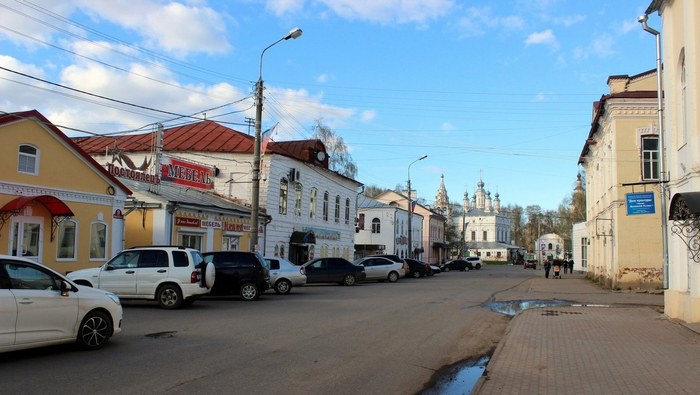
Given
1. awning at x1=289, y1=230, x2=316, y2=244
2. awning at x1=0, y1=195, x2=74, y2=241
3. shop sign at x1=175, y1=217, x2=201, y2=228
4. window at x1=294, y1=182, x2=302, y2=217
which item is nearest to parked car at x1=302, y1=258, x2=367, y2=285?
shop sign at x1=175, y1=217, x2=201, y2=228

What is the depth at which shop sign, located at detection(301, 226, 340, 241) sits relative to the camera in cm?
4004

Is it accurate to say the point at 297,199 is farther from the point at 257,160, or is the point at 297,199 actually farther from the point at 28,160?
the point at 28,160

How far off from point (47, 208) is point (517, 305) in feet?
52.9

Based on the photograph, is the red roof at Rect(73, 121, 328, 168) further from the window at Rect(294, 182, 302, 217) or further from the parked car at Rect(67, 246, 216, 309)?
the parked car at Rect(67, 246, 216, 309)

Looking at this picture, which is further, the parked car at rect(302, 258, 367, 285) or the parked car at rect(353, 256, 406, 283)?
the parked car at rect(353, 256, 406, 283)

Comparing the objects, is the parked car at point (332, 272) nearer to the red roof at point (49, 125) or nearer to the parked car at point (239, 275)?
the parked car at point (239, 275)

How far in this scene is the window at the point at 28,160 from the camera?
18969 mm

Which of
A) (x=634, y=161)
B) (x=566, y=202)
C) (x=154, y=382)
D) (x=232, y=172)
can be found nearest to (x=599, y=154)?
(x=634, y=161)

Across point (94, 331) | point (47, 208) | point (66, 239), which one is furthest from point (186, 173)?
point (94, 331)

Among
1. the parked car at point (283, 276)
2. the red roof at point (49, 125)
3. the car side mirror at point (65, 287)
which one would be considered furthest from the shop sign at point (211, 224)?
the car side mirror at point (65, 287)

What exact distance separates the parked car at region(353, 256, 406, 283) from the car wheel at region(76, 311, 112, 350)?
24.7m

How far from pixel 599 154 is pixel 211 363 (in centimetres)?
2829

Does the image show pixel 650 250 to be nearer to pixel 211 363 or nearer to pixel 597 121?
pixel 597 121

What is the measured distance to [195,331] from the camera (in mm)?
11406
